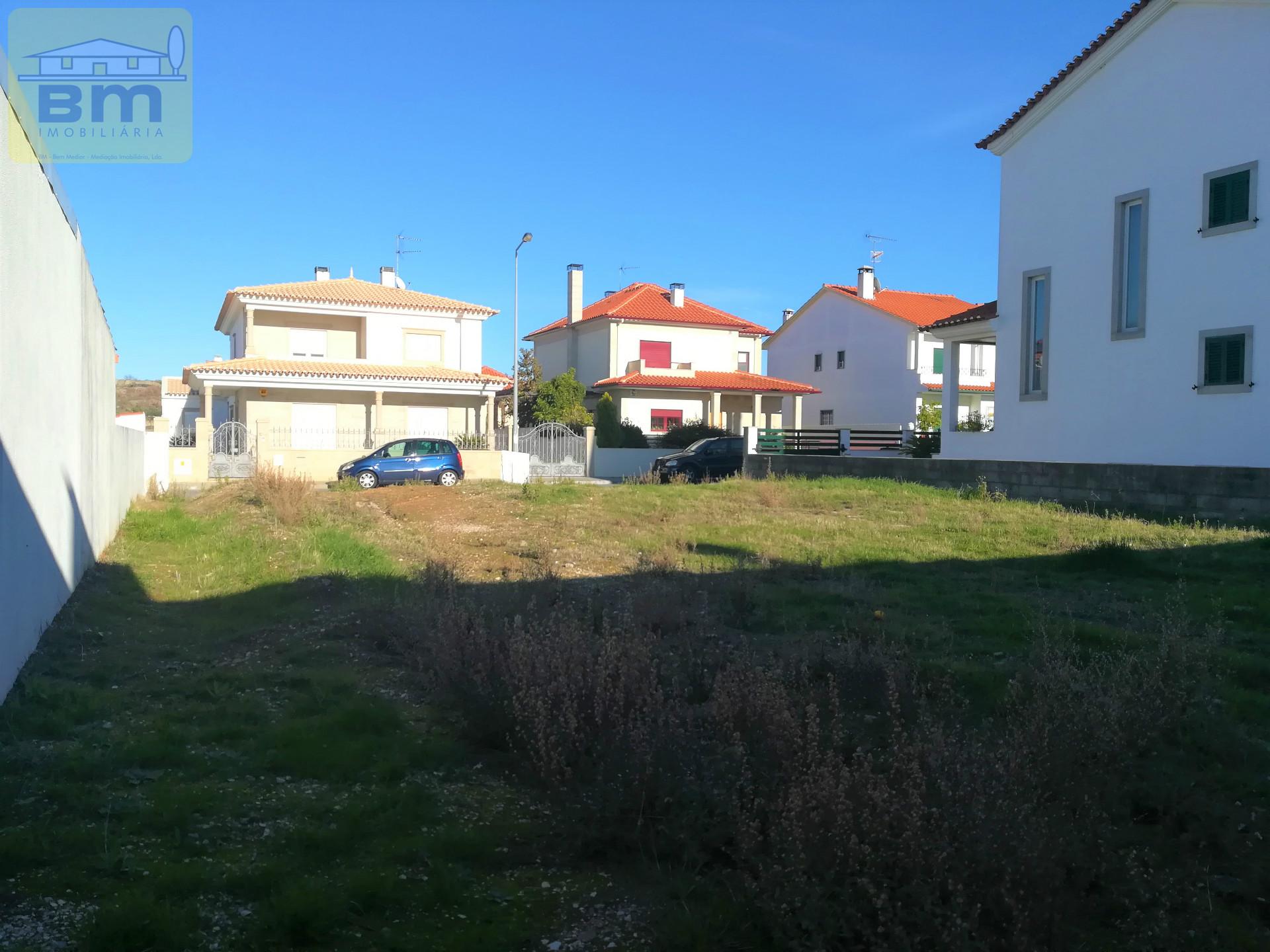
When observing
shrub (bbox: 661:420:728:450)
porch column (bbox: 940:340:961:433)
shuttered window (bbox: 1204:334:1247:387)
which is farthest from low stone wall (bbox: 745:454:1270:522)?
shrub (bbox: 661:420:728:450)

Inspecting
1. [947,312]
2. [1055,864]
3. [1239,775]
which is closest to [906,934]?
[1055,864]

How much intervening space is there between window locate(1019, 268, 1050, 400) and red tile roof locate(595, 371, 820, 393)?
20251 millimetres

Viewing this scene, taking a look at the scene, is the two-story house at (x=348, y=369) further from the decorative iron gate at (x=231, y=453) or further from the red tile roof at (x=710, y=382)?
the red tile roof at (x=710, y=382)

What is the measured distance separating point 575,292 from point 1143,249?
102 feet

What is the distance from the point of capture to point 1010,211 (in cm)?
2220

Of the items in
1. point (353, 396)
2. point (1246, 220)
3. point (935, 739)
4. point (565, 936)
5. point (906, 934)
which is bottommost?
point (565, 936)

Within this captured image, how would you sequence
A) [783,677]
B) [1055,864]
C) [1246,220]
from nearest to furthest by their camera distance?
1. [1055,864]
2. [783,677]
3. [1246,220]

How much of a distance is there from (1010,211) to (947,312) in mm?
24970

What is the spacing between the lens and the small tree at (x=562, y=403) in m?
39.3

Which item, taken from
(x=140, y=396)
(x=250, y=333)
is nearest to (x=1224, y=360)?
(x=250, y=333)

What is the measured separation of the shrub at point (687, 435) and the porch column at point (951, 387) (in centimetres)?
1402

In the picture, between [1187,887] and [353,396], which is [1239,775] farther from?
[353,396]

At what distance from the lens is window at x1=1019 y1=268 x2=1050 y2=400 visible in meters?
21.1

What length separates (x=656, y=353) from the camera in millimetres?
44219
